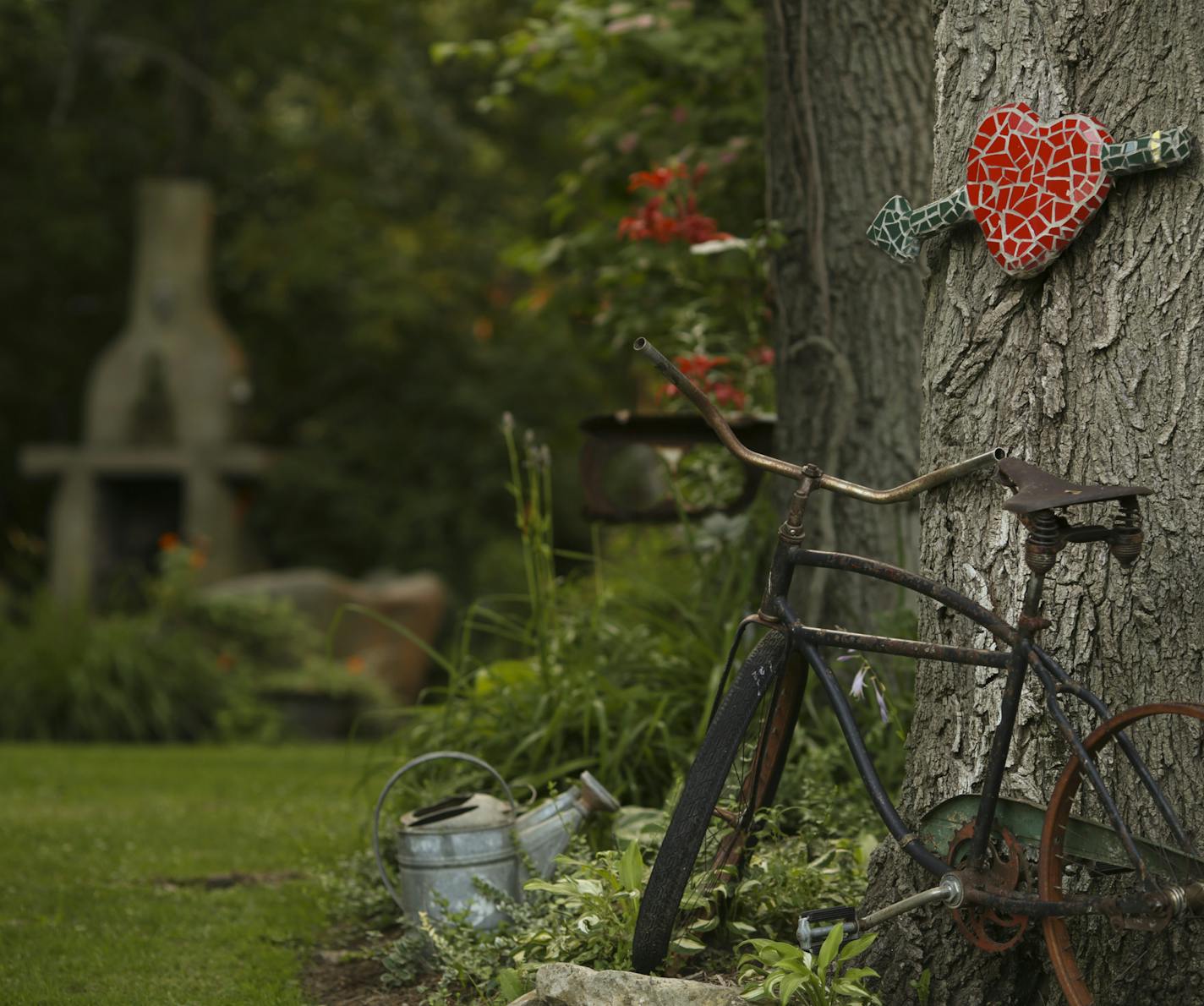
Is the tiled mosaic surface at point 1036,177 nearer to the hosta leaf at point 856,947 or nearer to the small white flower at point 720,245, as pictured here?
the hosta leaf at point 856,947

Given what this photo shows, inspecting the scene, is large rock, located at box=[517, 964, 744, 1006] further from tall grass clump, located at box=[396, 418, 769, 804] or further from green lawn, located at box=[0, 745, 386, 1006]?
tall grass clump, located at box=[396, 418, 769, 804]

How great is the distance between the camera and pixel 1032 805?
A: 2.59 meters

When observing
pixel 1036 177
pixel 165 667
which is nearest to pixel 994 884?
pixel 1036 177

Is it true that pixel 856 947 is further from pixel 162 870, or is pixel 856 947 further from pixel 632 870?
pixel 162 870

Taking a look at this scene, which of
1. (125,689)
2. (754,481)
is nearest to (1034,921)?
(754,481)

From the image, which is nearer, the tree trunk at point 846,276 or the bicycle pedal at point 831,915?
the bicycle pedal at point 831,915

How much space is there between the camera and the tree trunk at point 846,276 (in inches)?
171

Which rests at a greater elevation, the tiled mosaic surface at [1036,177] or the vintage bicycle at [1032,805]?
the tiled mosaic surface at [1036,177]

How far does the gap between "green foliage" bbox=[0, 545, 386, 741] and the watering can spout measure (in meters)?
5.97

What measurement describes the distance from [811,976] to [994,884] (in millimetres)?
391

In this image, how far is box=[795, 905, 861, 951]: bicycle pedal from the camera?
2.72 meters

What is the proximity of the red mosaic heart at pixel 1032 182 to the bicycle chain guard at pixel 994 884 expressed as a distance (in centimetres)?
111

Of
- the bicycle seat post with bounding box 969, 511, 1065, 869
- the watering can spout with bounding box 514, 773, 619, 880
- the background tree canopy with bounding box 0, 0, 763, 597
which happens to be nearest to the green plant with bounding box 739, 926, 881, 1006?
the bicycle seat post with bounding box 969, 511, 1065, 869

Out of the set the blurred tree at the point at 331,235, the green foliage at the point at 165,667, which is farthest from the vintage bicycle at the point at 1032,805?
the blurred tree at the point at 331,235
